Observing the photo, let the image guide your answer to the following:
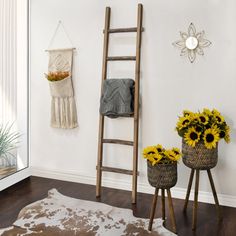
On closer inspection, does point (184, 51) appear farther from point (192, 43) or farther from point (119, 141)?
point (119, 141)

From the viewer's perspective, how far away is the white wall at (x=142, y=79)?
2830 millimetres

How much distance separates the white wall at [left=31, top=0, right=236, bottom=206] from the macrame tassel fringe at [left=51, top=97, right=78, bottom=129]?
0.27 ft

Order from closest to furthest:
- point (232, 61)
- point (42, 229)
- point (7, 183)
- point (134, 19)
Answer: point (42, 229)
point (232, 61)
point (134, 19)
point (7, 183)

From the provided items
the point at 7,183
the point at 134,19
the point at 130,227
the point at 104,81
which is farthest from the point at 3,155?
the point at 134,19

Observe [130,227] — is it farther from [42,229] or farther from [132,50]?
[132,50]

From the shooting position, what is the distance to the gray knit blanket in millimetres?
2988

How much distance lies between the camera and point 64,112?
Result: 346cm

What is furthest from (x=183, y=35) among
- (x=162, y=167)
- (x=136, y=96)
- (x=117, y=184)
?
(x=117, y=184)

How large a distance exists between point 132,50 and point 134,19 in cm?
32

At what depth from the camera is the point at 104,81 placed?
3.10m

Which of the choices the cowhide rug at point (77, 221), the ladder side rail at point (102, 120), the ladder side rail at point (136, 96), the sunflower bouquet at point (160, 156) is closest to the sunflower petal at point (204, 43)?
the ladder side rail at point (136, 96)

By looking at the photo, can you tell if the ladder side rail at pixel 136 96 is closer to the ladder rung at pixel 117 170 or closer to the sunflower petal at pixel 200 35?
the ladder rung at pixel 117 170

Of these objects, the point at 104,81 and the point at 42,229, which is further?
the point at 104,81

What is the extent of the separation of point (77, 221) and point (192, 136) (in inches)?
48.0
